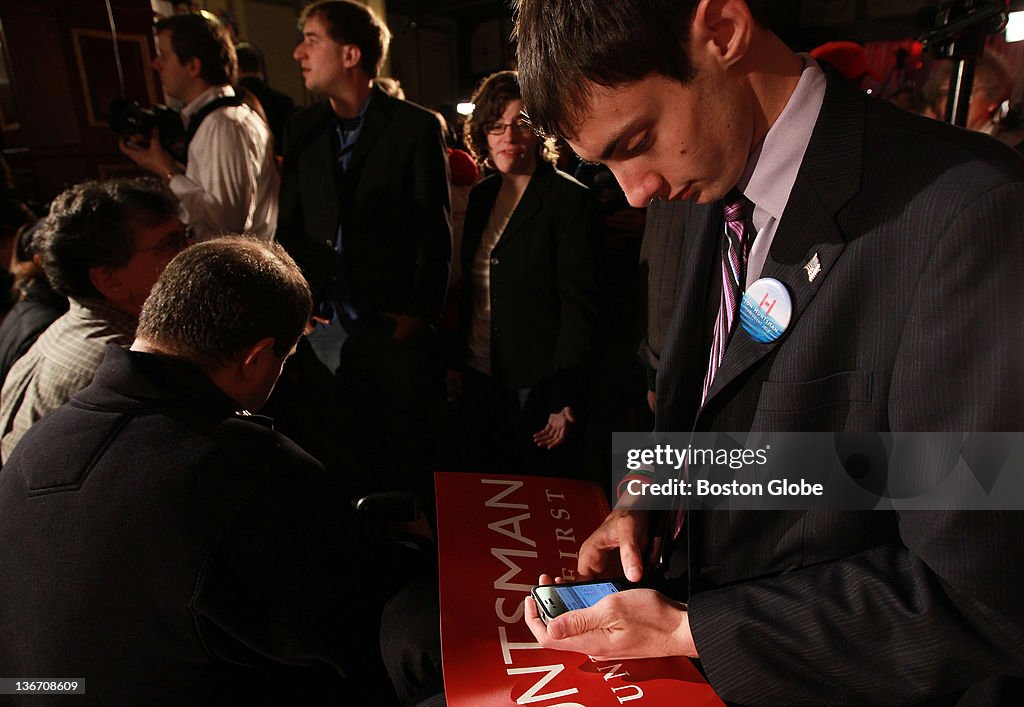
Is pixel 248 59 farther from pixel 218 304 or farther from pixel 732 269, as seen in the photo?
pixel 732 269

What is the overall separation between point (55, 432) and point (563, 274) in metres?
1.60

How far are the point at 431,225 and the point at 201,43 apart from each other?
1.15 metres

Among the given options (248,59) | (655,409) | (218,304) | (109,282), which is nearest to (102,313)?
(109,282)

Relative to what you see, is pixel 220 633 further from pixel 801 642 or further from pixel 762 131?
pixel 762 131

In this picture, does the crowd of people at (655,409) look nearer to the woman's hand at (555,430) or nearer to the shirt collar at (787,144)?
the shirt collar at (787,144)

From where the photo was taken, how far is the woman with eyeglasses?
7.48ft

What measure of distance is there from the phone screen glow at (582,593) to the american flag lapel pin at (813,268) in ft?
1.58

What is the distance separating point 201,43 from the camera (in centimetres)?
247

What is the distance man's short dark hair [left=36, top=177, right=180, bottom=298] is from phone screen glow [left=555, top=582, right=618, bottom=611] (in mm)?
1562

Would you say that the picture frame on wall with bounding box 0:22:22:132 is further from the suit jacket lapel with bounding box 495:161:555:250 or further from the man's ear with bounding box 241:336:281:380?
the man's ear with bounding box 241:336:281:380

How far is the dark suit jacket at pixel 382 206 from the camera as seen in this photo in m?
2.41

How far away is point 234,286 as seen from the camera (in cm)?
130

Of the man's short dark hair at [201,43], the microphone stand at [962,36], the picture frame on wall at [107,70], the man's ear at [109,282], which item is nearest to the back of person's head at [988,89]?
the microphone stand at [962,36]

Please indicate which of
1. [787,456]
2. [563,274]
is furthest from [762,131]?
[563,274]
